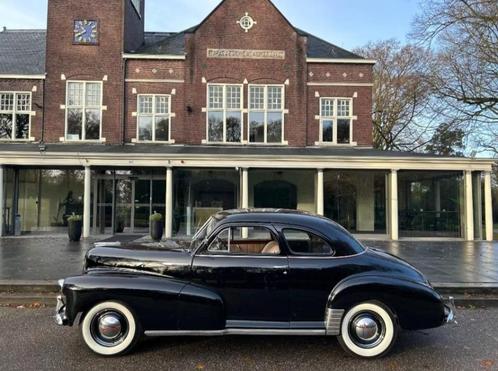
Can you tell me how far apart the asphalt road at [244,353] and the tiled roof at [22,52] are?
1861 cm

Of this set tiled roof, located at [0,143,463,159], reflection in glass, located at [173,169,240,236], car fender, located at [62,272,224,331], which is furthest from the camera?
reflection in glass, located at [173,169,240,236]

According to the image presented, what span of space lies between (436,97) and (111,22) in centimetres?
1868

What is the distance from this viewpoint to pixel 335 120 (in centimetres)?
2070

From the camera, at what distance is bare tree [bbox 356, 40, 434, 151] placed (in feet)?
113

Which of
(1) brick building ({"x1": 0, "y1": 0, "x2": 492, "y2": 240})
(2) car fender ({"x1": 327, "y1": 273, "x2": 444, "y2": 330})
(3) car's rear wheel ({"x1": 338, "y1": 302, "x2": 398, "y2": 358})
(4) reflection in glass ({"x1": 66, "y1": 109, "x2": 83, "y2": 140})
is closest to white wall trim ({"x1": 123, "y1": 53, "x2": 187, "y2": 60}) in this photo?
(1) brick building ({"x1": 0, "y1": 0, "x2": 492, "y2": 240})

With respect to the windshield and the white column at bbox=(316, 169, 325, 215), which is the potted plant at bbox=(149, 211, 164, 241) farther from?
the windshield

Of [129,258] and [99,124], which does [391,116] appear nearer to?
[99,124]

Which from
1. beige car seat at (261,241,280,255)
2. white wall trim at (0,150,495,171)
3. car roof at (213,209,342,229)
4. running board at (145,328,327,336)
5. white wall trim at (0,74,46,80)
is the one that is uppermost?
white wall trim at (0,74,46,80)

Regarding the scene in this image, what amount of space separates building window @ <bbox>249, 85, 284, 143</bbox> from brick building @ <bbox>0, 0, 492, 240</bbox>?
47mm

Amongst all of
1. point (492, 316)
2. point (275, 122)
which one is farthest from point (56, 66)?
point (492, 316)

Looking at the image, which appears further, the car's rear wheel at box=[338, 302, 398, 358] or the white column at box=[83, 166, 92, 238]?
the white column at box=[83, 166, 92, 238]

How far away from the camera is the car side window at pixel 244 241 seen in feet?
16.5

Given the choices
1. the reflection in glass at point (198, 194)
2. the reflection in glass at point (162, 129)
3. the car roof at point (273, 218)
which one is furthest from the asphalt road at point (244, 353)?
the reflection in glass at point (162, 129)

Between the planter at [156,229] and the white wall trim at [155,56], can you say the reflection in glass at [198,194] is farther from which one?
the white wall trim at [155,56]
